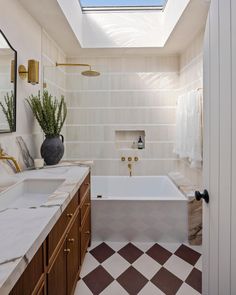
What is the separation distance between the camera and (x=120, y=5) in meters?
3.01

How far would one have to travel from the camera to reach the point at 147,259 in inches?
84.5

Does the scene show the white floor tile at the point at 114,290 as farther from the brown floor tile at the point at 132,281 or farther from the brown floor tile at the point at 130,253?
the brown floor tile at the point at 130,253

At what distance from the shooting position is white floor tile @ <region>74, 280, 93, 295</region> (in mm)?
1697

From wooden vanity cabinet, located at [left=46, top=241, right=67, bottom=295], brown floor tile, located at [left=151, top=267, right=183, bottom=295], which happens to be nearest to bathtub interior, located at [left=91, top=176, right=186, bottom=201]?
brown floor tile, located at [left=151, top=267, right=183, bottom=295]

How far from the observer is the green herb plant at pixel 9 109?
1.72 meters

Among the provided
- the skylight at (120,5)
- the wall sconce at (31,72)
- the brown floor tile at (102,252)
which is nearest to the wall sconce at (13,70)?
the wall sconce at (31,72)

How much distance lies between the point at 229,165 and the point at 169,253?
5.55ft

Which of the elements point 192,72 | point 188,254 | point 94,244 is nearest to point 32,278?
point 94,244

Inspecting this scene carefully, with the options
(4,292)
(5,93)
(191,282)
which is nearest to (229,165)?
(4,292)

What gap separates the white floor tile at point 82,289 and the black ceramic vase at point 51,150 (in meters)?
1.10

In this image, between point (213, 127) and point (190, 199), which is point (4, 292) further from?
point (190, 199)

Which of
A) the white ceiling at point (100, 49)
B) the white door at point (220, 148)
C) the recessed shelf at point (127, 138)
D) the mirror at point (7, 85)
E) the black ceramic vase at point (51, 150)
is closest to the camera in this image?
the white door at point (220, 148)

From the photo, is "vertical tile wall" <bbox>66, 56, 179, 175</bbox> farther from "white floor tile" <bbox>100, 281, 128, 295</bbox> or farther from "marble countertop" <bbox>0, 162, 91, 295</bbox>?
"marble countertop" <bbox>0, 162, 91, 295</bbox>

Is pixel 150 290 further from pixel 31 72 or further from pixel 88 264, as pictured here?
pixel 31 72
